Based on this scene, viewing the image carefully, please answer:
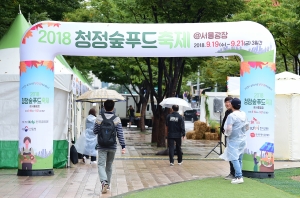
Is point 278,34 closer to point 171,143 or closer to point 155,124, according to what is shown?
point 155,124

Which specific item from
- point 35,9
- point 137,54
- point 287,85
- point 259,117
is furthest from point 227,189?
point 35,9

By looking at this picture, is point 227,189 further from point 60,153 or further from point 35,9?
point 35,9

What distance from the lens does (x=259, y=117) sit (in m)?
13.2

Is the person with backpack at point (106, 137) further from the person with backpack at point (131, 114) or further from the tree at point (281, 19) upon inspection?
the person with backpack at point (131, 114)

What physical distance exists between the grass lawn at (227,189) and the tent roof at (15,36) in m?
6.61

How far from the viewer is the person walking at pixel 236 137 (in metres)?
11.8

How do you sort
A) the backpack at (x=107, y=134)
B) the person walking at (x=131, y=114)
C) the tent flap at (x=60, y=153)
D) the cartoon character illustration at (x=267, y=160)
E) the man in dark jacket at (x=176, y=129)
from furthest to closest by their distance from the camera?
the person walking at (x=131, y=114) → the man in dark jacket at (x=176, y=129) → the tent flap at (x=60, y=153) → the cartoon character illustration at (x=267, y=160) → the backpack at (x=107, y=134)

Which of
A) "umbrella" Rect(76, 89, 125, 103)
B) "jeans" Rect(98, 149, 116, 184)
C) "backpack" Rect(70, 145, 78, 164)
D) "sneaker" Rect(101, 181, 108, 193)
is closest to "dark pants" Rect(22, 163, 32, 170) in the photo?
"backpack" Rect(70, 145, 78, 164)

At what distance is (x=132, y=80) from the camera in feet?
128

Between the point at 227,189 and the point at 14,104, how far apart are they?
21.3 ft

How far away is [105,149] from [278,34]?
15996 millimetres

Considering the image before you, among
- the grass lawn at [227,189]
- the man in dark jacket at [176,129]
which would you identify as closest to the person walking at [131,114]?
the man in dark jacket at [176,129]

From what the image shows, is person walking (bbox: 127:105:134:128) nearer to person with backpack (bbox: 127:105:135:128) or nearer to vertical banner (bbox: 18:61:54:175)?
person with backpack (bbox: 127:105:135:128)

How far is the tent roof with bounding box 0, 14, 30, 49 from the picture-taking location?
15.5 m
